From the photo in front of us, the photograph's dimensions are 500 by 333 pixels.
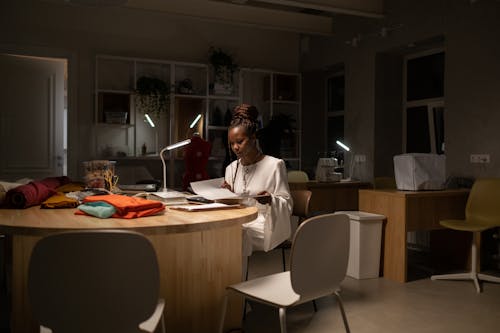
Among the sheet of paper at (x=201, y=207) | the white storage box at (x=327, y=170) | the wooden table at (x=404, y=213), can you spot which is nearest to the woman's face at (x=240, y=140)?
the sheet of paper at (x=201, y=207)

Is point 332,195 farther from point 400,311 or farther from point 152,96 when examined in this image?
point 152,96

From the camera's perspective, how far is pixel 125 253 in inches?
54.6

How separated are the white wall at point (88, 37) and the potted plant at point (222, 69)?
0.77ft

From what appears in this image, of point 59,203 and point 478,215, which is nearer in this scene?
point 59,203

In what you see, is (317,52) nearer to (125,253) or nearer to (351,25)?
(351,25)

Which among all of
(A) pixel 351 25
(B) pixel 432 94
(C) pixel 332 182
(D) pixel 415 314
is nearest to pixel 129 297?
(D) pixel 415 314

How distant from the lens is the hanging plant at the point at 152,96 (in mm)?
6078

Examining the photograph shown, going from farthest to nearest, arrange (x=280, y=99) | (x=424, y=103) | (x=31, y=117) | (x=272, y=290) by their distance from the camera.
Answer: (x=280, y=99) < (x=31, y=117) < (x=424, y=103) < (x=272, y=290)

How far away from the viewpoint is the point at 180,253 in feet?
6.94

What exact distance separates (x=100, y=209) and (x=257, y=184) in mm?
1155

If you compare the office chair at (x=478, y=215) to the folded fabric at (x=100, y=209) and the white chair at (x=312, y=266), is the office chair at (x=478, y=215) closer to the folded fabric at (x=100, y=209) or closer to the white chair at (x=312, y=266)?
the white chair at (x=312, y=266)

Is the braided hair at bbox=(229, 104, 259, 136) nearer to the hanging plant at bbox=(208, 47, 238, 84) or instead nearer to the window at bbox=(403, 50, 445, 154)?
the window at bbox=(403, 50, 445, 154)

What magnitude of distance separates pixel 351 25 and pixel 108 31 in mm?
3366

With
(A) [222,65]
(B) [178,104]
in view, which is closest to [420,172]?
(A) [222,65]
